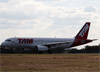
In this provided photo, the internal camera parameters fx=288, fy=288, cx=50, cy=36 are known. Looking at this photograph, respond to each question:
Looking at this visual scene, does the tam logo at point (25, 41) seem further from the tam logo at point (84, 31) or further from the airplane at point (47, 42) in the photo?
the tam logo at point (84, 31)

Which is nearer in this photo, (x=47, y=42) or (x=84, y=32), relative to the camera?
(x=47, y=42)

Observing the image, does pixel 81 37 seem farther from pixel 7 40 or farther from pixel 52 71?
pixel 52 71

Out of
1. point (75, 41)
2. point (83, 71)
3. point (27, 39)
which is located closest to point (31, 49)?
point (27, 39)

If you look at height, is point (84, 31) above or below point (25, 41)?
above

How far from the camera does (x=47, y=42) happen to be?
6806 centimetres

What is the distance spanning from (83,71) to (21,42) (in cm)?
4583

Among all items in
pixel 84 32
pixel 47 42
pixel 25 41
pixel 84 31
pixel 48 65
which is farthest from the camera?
pixel 84 31

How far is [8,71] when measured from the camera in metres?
18.8

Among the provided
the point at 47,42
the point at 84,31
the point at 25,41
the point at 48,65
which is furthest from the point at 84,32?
the point at 48,65

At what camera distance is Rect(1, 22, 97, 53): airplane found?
64.4 metres

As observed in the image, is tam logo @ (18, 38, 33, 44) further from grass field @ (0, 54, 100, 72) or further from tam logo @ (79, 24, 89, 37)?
grass field @ (0, 54, 100, 72)

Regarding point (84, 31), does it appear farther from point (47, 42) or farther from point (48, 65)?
point (48, 65)

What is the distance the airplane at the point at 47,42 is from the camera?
64438 millimetres

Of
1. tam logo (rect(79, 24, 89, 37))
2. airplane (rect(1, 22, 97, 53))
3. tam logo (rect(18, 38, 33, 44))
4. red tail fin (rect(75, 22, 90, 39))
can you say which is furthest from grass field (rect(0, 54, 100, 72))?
tam logo (rect(79, 24, 89, 37))
